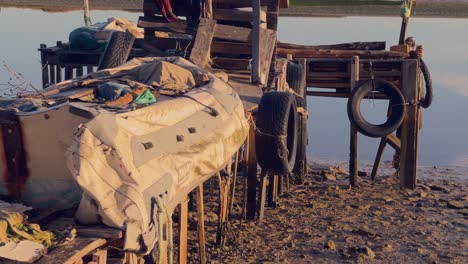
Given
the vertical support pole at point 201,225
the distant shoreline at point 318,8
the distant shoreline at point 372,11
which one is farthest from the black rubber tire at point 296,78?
the distant shoreline at point 372,11

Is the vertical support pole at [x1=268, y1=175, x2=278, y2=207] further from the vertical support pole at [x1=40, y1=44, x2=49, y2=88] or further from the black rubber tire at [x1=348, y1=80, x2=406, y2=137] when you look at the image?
the vertical support pole at [x1=40, y1=44, x2=49, y2=88]

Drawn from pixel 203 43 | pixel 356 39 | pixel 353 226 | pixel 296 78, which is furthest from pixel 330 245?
pixel 356 39

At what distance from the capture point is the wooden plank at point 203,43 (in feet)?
46.6

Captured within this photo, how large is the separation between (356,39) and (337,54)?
80.4 feet

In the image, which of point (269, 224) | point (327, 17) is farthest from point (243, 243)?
point (327, 17)

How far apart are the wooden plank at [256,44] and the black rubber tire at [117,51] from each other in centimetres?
221

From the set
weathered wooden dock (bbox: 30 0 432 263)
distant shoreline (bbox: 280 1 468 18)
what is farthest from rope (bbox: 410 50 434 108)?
distant shoreline (bbox: 280 1 468 18)

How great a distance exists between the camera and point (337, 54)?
1939 cm

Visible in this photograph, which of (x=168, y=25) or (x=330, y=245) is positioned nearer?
(x=330, y=245)

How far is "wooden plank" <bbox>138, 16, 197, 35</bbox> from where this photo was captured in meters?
15.0

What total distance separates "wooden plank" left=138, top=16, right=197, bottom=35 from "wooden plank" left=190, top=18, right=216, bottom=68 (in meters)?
0.44

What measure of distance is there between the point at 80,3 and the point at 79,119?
57.7 metres

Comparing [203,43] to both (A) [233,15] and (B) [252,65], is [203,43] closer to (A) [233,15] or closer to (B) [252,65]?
(A) [233,15]

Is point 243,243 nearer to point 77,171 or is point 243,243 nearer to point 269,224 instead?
point 269,224
